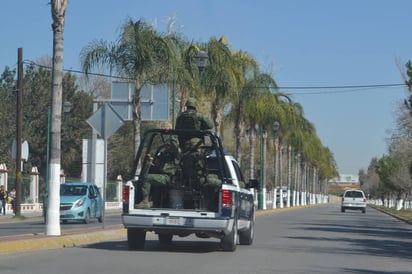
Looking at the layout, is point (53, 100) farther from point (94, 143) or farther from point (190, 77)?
point (190, 77)

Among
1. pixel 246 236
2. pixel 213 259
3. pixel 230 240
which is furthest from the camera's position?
pixel 246 236

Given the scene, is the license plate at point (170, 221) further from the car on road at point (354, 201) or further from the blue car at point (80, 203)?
the car on road at point (354, 201)

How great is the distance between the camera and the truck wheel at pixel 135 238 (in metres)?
16.5

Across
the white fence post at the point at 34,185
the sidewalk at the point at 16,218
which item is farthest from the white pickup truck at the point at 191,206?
the white fence post at the point at 34,185

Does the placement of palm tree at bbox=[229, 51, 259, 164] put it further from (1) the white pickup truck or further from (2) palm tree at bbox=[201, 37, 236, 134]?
(1) the white pickup truck

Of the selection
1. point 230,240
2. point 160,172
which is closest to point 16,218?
point 160,172

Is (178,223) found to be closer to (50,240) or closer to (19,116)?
(50,240)

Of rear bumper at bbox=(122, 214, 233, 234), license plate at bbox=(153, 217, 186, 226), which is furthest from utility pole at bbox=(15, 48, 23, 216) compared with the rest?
license plate at bbox=(153, 217, 186, 226)

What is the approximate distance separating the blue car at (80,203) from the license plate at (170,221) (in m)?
13.4

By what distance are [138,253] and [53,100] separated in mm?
4552

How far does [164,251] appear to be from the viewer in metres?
16.6

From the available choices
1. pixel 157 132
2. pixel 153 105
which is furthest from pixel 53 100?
pixel 153 105

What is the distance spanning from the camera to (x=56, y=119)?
18.2 metres

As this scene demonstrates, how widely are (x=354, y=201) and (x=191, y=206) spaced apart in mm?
45359
